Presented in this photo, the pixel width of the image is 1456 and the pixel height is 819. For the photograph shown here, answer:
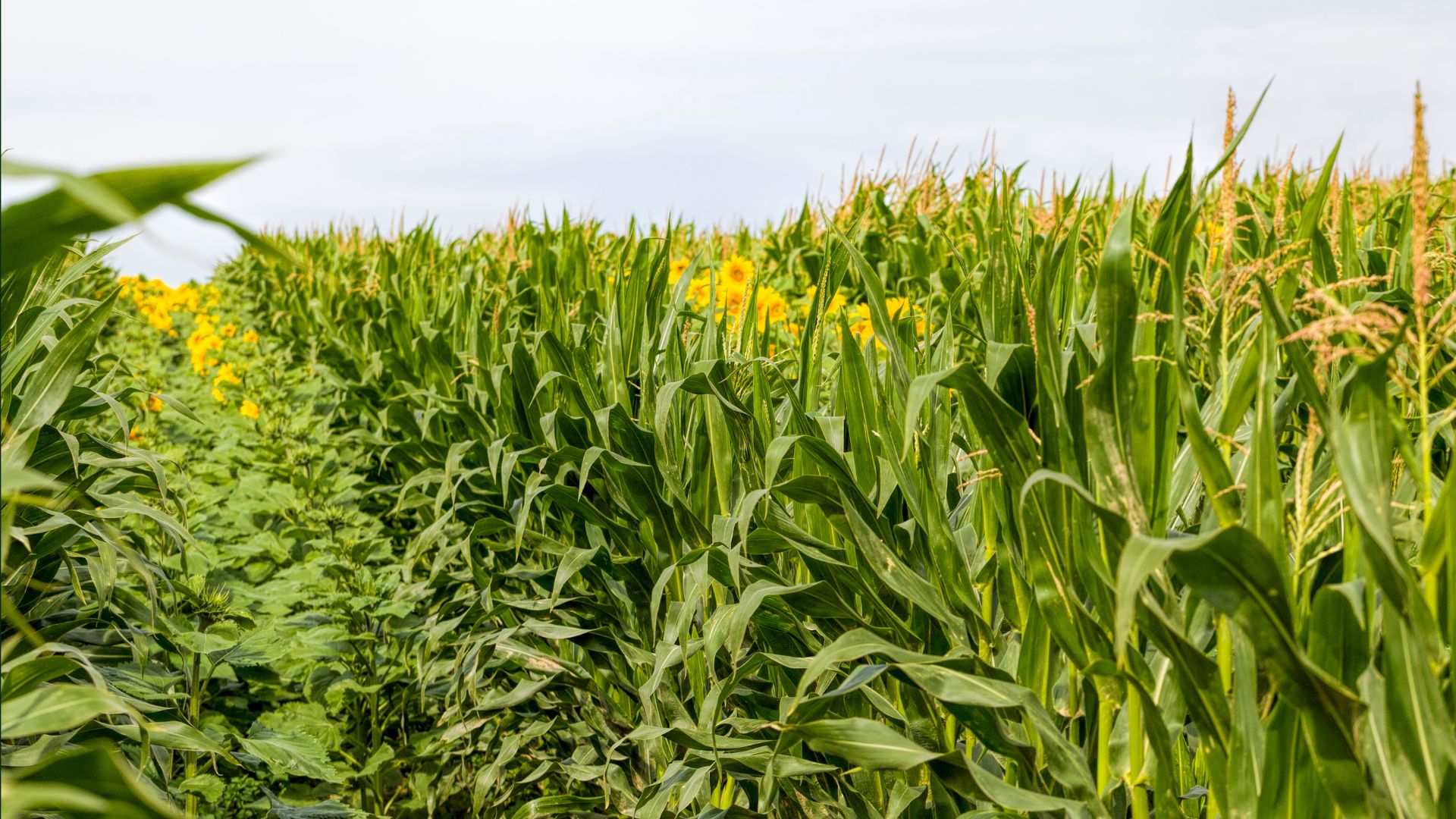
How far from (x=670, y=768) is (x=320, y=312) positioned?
5383 millimetres

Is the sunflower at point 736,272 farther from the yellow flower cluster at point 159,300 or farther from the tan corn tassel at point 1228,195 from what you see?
the yellow flower cluster at point 159,300

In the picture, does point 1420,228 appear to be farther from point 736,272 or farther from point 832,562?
point 736,272

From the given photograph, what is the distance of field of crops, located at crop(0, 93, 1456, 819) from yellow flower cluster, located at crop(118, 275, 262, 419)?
2.03 m

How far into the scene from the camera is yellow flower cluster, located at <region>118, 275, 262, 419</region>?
5.71m

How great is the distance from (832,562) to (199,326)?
930 cm

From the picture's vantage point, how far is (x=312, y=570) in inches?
120

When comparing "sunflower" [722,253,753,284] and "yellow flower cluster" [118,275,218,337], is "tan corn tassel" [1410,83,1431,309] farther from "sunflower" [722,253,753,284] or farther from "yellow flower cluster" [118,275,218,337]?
"yellow flower cluster" [118,275,218,337]

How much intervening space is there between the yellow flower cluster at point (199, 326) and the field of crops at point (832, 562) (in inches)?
80.0

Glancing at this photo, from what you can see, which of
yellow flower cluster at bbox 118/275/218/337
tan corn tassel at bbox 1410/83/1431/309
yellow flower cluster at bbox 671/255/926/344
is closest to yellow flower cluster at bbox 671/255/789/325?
yellow flower cluster at bbox 671/255/926/344

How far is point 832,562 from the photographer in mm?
1522

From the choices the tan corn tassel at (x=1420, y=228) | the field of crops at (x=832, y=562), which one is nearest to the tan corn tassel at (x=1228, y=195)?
the field of crops at (x=832, y=562)

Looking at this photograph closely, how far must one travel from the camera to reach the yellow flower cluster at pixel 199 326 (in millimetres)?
5711

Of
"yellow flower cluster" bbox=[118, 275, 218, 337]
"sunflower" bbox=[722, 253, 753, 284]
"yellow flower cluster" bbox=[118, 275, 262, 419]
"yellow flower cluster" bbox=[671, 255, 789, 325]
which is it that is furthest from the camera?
"yellow flower cluster" bbox=[118, 275, 218, 337]

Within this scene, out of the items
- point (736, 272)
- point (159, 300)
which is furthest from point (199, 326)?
point (736, 272)
